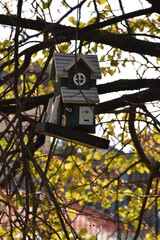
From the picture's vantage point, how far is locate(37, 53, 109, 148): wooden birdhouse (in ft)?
11.3

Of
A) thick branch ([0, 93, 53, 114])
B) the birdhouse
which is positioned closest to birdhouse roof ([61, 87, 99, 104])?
the birdhouse

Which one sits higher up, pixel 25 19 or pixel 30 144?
pixel 25 19

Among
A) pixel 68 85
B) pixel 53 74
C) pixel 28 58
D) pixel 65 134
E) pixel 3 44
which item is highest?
pixel 3 44

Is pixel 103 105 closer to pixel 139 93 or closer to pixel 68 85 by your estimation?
pixel 139 93

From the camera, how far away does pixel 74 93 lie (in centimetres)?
356

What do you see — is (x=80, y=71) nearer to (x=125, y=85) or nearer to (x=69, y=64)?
(x=69, y=64)

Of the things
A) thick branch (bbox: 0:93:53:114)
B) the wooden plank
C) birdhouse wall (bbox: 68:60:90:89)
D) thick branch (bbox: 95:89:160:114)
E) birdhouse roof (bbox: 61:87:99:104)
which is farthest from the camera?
thick branch (bbox: 0:93:53:114)

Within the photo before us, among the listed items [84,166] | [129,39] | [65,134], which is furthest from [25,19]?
[84,166]

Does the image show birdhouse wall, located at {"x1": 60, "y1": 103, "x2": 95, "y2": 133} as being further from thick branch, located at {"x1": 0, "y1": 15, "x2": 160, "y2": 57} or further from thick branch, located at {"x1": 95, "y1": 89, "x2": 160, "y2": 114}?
thick branch, located at {"x1": 0, "y1": 15, "x2": 160, "y2": 57}

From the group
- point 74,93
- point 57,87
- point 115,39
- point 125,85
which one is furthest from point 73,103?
point 115,39

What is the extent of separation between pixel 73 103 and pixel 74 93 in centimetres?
6

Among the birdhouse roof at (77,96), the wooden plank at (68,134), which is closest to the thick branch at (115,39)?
the birdhouse roof at (77,96)

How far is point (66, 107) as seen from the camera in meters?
3.61

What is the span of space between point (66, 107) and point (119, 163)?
3034mm
